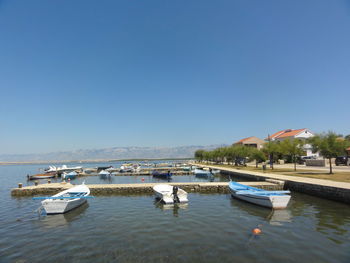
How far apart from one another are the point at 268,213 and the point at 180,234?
869 centimetres

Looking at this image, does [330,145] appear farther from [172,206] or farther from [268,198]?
[172,206]

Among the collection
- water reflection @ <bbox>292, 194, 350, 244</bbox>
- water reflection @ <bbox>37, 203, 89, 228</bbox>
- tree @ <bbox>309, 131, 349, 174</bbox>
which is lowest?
water reflection @ <bbox>37, 203, 89, 228</bbox>

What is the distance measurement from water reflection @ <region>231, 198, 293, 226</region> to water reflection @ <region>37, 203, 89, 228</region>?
14496 millimetres

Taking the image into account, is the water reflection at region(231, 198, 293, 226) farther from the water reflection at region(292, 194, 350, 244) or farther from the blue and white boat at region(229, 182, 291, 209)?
the water reflection at region(292, 194, 350, 244)

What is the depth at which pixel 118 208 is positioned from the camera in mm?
20422

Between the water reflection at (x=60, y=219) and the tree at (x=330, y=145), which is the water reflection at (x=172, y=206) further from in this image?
the tree at (x=330, y=145)

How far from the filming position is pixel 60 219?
1722 cm

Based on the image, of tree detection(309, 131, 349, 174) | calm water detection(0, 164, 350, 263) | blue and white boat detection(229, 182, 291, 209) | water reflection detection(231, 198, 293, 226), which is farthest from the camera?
tree detection(309, 131, 349, 174)

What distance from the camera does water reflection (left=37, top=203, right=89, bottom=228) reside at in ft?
A: 52.2

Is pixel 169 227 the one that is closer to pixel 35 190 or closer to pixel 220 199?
pixel 220 199

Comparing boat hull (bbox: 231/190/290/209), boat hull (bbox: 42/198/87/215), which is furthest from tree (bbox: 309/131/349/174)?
boat hull (bbox: 42/198/87/215)

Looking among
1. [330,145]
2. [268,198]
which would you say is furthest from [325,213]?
[330,145]

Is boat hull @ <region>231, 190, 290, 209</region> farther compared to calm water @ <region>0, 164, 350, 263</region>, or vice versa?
boat hull @ <region>231, 190, 290, 209</region>

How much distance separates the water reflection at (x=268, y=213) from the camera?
1564 centimetres
